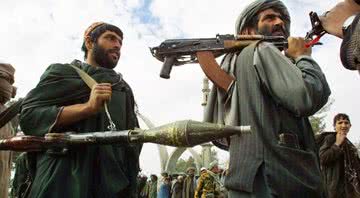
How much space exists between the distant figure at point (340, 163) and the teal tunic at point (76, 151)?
2891mm

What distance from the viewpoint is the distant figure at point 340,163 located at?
17.2 ft

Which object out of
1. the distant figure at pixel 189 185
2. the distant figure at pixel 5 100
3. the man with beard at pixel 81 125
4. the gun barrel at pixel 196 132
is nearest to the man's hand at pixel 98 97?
the man with beard at pixel 81 125

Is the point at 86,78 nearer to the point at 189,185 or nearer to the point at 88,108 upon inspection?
the point at 88,108

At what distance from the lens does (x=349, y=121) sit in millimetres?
5535

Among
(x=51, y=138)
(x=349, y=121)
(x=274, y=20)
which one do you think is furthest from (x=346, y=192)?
(x=51, y=138)

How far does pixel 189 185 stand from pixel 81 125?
46.3 ft

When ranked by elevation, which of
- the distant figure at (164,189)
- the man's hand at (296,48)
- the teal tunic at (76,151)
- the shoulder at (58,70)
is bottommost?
the distant figure at (164,189)

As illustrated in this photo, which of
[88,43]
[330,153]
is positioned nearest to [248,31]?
[88,43]

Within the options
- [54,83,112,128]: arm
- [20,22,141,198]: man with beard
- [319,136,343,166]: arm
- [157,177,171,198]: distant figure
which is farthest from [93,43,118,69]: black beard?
[157,177,171,198]: distant figure

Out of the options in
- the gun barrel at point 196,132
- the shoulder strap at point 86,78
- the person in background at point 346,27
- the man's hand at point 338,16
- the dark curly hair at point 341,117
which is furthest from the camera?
the dark curly hair at point 341,117

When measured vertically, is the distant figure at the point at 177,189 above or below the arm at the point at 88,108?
below

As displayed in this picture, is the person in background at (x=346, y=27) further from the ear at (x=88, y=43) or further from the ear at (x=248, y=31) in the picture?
the ear at (x=88, y=43)

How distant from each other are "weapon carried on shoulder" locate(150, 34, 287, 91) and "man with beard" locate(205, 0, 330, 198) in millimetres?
161

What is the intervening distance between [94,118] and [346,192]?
338 cm
